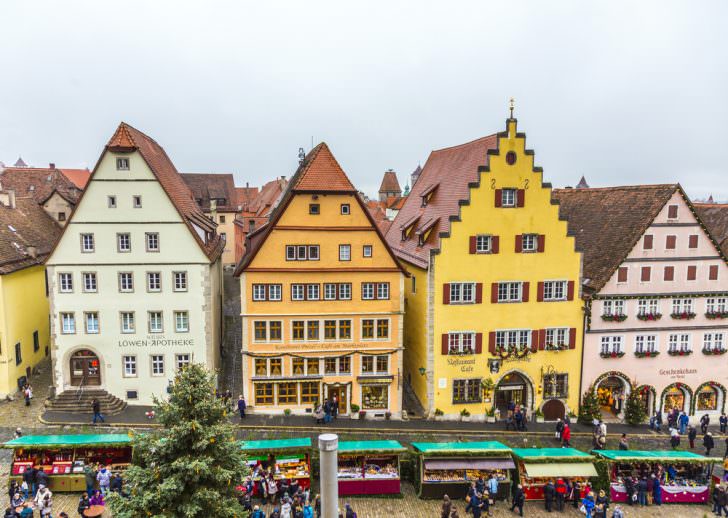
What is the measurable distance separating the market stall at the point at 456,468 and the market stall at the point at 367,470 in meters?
1.16

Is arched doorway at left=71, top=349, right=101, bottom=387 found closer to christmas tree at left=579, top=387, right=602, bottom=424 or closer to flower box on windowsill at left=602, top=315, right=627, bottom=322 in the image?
christmas tree at left=579, top=387, right=602, bottom=424

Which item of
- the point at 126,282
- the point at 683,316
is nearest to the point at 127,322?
the point at 126,282

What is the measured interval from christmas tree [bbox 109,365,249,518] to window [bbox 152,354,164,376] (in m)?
14.4

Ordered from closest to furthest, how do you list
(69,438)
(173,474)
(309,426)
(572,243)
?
(173,474)
(69,438)
(309,426)
(572,243)

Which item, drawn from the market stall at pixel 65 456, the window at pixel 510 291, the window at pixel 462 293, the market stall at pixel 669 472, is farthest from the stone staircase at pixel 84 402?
the market stall at pixel 669 472

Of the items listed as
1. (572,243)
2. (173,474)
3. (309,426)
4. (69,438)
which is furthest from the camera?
(572,243)

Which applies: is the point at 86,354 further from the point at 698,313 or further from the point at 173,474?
the point at 698,313

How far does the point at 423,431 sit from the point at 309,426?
6.41m

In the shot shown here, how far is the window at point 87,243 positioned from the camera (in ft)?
100.0

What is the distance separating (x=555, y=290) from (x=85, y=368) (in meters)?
28.5

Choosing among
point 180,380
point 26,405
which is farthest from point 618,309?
point 26,405

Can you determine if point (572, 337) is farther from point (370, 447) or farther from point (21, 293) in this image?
point (21, 293)

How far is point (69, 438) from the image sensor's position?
77.4ft

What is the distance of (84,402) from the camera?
3086cm
